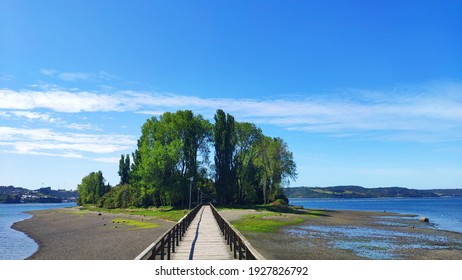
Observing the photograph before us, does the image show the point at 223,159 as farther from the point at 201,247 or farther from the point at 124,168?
the point at 201,247

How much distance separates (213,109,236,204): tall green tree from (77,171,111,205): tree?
5834 centimetres

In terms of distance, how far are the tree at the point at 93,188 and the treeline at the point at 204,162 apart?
36.8 meters

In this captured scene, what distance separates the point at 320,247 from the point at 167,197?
39.5 metres

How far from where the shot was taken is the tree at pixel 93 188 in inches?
4473

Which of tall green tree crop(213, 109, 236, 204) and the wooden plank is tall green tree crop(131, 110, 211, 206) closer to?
tall green tree crop(213, 109, 236, 204)

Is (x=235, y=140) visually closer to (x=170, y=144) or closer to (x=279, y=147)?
(x=279, y=147)

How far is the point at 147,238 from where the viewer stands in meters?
30.2

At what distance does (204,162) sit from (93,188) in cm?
6145

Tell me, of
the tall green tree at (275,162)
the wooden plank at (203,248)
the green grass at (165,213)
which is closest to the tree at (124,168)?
the green grass at (165,213)

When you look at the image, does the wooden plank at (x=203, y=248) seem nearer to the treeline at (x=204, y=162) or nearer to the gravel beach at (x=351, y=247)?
the gravel beach at (x=351, y=247)

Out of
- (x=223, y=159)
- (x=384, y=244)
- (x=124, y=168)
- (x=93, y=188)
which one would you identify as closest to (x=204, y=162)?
(x=223, y=159)

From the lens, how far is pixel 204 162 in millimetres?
70812

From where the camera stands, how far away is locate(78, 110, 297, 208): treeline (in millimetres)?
62250

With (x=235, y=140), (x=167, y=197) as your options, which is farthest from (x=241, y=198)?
(x=167, y=197)
